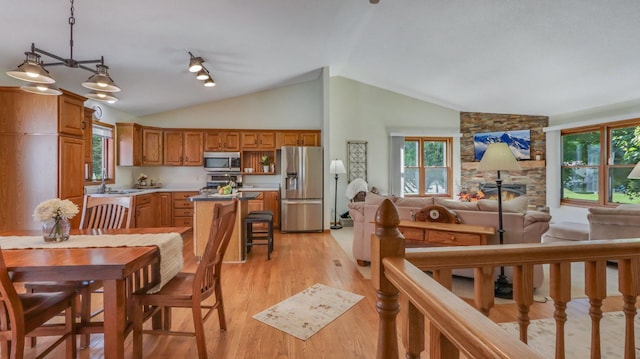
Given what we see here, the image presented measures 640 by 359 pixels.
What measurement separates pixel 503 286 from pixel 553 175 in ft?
14.8

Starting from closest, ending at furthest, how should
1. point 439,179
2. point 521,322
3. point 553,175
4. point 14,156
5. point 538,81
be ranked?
point 521,322 < point 14,156 < point 538,81 < point 553,175 < point 439,179

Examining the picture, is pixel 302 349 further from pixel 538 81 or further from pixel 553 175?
pixel 553 175

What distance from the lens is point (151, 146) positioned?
235 inches

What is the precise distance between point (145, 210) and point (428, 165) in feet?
19.9

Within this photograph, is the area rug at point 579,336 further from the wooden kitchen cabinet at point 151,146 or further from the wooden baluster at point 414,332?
the wooden kitchen cabinet at point 151,146

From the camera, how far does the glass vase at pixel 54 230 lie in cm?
186

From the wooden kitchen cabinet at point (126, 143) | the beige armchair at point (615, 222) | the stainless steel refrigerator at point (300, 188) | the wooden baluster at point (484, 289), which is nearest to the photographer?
the wooden baluster at point (484, 289)

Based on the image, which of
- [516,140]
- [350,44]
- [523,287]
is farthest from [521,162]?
[523,287]

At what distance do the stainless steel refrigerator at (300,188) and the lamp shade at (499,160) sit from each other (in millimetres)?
3312

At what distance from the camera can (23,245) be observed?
1.77m

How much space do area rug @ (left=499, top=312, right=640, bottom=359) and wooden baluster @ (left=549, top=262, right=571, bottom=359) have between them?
1.07m

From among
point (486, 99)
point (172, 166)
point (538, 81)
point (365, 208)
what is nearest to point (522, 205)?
point (365, 208)

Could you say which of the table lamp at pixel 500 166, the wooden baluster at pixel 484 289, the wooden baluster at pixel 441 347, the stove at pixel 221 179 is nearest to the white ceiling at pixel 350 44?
the stove at pixel 221 179

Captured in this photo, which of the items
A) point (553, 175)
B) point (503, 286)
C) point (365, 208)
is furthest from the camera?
point (553, 175)
